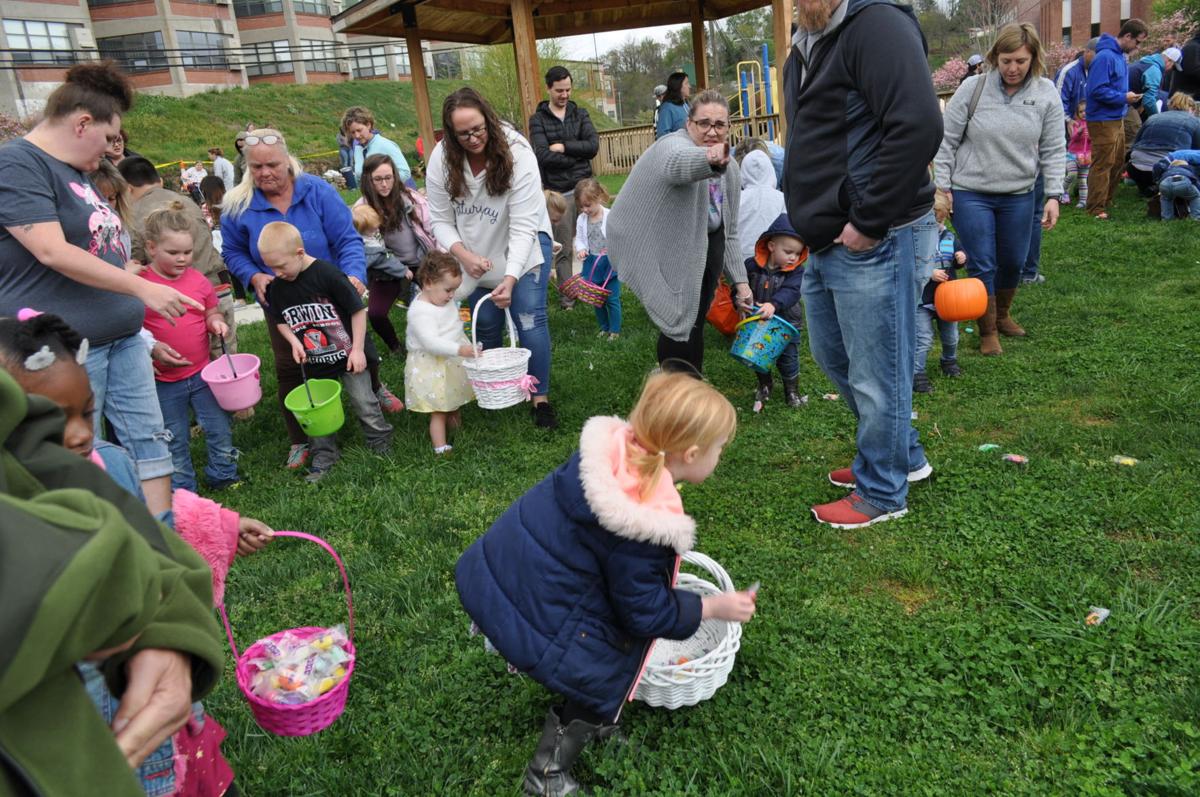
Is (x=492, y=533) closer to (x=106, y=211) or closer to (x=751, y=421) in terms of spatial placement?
(x=106, y=211)

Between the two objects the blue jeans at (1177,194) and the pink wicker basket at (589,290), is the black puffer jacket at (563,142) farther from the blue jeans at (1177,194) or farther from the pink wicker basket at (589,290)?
the blue jeans at (1177,194)

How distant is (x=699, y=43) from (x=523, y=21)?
14.7 ft

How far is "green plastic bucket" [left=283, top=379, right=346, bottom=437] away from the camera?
446 centimetres

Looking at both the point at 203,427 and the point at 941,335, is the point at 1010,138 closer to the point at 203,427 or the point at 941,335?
the point at 941,335

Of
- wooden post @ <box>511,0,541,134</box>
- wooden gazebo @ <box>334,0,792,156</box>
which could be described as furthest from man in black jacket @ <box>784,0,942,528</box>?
wooden post @ <box>511,0,541,134</box>

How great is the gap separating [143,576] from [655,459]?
1.32 meters

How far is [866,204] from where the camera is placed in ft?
9.69

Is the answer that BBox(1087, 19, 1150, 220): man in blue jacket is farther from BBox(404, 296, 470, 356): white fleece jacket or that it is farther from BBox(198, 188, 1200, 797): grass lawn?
BBox(404, 296, 470, 356): white fleece jacket

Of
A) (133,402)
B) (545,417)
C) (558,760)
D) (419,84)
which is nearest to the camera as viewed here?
(558,760)

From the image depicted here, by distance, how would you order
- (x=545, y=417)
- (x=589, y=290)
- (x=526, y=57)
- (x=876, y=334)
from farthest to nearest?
(x=526, y=57) < (x=589, y=290) < (x=545, y=417) < (x=876, y=334)

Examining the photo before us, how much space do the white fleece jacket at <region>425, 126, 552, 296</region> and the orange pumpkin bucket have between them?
8.48ft

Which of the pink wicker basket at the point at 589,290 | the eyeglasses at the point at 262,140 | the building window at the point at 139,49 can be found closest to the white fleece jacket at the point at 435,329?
the eyeglasses at the point at 262,140

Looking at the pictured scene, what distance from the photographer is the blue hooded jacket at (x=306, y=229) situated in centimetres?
465

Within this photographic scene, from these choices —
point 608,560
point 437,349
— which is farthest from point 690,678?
point 437,349
